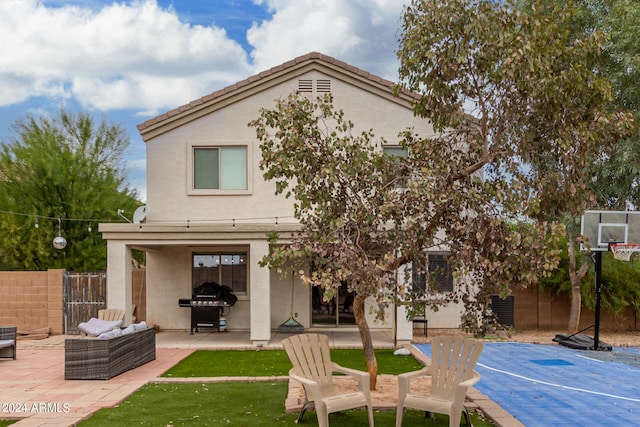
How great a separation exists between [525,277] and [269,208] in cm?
1004

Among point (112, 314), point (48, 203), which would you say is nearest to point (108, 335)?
point (112, 314)

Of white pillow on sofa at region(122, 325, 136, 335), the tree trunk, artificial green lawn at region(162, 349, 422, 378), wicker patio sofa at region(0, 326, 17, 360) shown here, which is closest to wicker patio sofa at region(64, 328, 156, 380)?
white pillow on sofa at region(122, 325, 136, 335)

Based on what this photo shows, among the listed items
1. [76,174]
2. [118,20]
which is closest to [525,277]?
[118,20]

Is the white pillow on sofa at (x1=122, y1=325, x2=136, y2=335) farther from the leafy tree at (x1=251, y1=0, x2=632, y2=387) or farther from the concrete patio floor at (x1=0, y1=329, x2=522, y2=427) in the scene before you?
the leafy tree at (x1=251, y1=0, x2=632, y2=387)

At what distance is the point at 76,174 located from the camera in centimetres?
2047

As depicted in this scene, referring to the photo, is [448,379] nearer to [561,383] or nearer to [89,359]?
[561,383]

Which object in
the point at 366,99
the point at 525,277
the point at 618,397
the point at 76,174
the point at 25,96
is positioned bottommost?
the point at 618,397

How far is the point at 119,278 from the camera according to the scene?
14.2 m

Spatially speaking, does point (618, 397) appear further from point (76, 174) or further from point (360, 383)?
point (76, 174)

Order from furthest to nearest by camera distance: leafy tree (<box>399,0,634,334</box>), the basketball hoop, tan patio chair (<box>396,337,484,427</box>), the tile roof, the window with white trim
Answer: the window with white trim
the tile roof
the basketball hoop
leafy tree (<box>399,0,634,334</box>)
tan patio chair (<box>396,337,484,427</box>)

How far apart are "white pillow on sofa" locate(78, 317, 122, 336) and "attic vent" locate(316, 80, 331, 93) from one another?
792 cm

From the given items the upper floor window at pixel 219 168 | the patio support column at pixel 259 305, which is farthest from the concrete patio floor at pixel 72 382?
the upper floor window at pixel 219 168

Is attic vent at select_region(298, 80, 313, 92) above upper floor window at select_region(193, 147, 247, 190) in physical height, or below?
above

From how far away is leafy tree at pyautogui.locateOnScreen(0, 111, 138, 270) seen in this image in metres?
20.0
